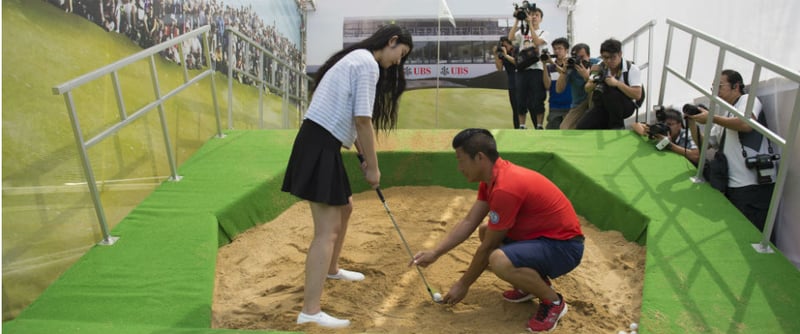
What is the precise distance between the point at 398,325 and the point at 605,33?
6.65 meters

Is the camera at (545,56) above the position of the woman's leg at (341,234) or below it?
above

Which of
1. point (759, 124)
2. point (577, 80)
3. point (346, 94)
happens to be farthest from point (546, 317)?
point (577, 80)

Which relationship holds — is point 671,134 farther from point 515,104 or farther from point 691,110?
point 515,104

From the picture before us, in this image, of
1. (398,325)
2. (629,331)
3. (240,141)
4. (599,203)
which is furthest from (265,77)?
(629,331)

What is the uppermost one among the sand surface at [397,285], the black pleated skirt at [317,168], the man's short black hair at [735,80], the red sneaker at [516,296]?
the man's short black hair at [735,80]

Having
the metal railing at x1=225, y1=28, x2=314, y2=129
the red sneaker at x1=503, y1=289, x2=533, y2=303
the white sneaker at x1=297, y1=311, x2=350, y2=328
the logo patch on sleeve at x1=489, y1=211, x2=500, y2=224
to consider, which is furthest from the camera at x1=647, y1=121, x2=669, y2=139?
the metal railing at x1=225, y1=28, x2=314, y2=129

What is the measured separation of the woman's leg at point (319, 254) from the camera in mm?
2744

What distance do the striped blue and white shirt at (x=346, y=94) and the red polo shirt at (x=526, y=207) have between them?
0.69 meters

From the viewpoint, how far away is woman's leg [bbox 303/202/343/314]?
2.74 metres

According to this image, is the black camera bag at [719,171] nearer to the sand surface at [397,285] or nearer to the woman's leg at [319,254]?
→ the sand surface at [397,285]

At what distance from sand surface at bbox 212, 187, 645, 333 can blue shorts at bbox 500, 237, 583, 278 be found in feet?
0.96

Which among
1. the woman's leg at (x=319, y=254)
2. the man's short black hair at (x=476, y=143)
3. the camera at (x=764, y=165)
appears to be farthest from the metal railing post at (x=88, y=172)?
the camera at (x=764, y=165)

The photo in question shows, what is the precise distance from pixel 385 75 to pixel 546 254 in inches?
45.3

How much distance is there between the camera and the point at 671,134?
15.8 feet
